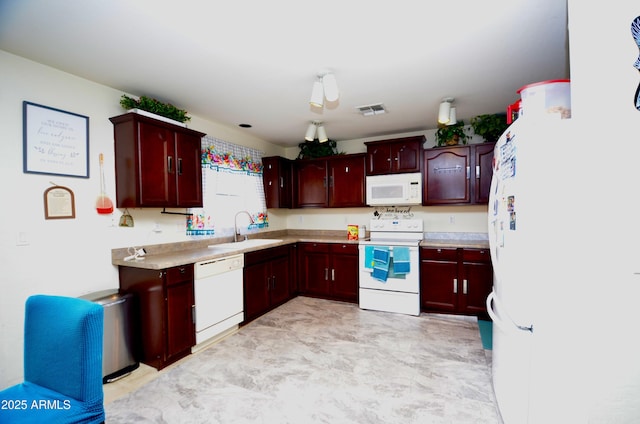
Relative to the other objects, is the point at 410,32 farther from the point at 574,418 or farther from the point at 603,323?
the point at 574,418

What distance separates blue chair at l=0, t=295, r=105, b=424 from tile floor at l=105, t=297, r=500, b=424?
2.60 ft

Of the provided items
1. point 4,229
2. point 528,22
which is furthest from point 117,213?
point 528,22

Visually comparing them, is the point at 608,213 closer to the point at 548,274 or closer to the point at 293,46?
the point at 548,274

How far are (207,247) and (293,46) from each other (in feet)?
8.05

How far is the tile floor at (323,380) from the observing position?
1.87 meters

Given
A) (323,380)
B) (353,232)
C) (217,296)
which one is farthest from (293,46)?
(353,232)

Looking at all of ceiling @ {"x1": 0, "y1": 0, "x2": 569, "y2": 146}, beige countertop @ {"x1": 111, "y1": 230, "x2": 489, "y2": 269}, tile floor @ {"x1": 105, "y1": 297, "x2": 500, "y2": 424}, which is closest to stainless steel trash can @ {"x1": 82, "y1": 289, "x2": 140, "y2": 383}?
tile floor @ {"x1": 105, "y1": 297, "x2": 500, "y2": 424}

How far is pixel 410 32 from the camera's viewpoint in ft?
6.06

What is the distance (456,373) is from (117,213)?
3235 mm

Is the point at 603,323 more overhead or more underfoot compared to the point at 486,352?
more overhead

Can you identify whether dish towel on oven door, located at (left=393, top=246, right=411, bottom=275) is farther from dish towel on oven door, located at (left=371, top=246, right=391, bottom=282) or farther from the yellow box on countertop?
the yellow box on countertop

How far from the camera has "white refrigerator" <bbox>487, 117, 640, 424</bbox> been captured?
47.1 inches

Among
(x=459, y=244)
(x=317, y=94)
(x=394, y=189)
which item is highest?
(x=317, y=94)

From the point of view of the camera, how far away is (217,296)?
9.48 feet
